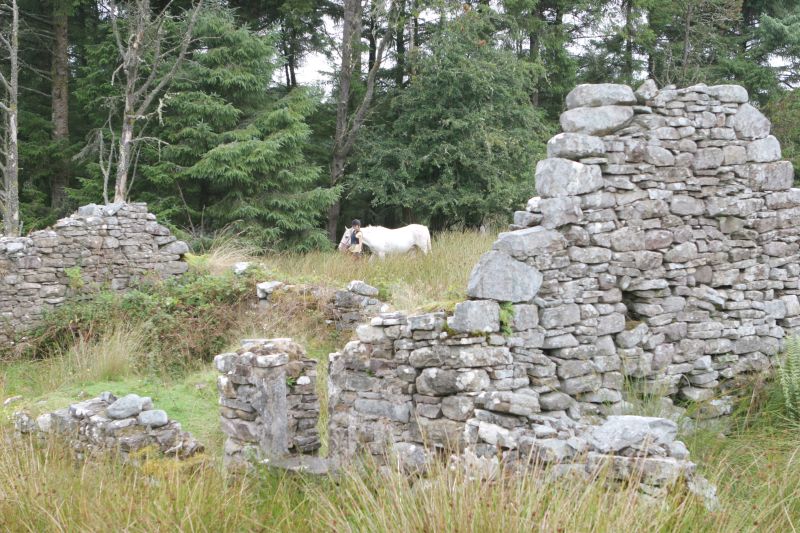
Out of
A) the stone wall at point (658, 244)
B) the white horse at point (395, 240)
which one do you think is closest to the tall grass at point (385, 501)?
the stone wall at point (658, 244)

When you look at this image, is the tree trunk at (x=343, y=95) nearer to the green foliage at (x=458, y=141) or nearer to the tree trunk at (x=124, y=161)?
the green foliage at (x=458, y=141)

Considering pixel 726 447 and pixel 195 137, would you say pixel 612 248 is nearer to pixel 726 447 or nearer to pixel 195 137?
pixel 726 447

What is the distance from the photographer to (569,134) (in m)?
5.83

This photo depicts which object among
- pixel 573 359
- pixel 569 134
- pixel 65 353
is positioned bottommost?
pixel 65 353

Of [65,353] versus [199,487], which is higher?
[199,487]

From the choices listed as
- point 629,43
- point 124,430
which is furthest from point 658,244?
point 629,43

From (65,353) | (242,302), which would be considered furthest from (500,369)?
(65,353)

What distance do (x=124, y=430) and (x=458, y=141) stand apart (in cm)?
1490

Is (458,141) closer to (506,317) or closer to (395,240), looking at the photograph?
(395,240)

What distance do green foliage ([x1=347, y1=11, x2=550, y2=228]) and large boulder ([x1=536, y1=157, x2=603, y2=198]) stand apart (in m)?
13.3

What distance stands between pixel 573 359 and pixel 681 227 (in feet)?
5.34

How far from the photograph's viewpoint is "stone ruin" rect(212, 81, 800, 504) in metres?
5.25

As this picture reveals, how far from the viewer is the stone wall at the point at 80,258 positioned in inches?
469

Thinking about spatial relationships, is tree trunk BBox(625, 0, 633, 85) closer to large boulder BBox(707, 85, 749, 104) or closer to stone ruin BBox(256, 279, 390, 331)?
stone ruin BBox(256, 279, 390, 331)
